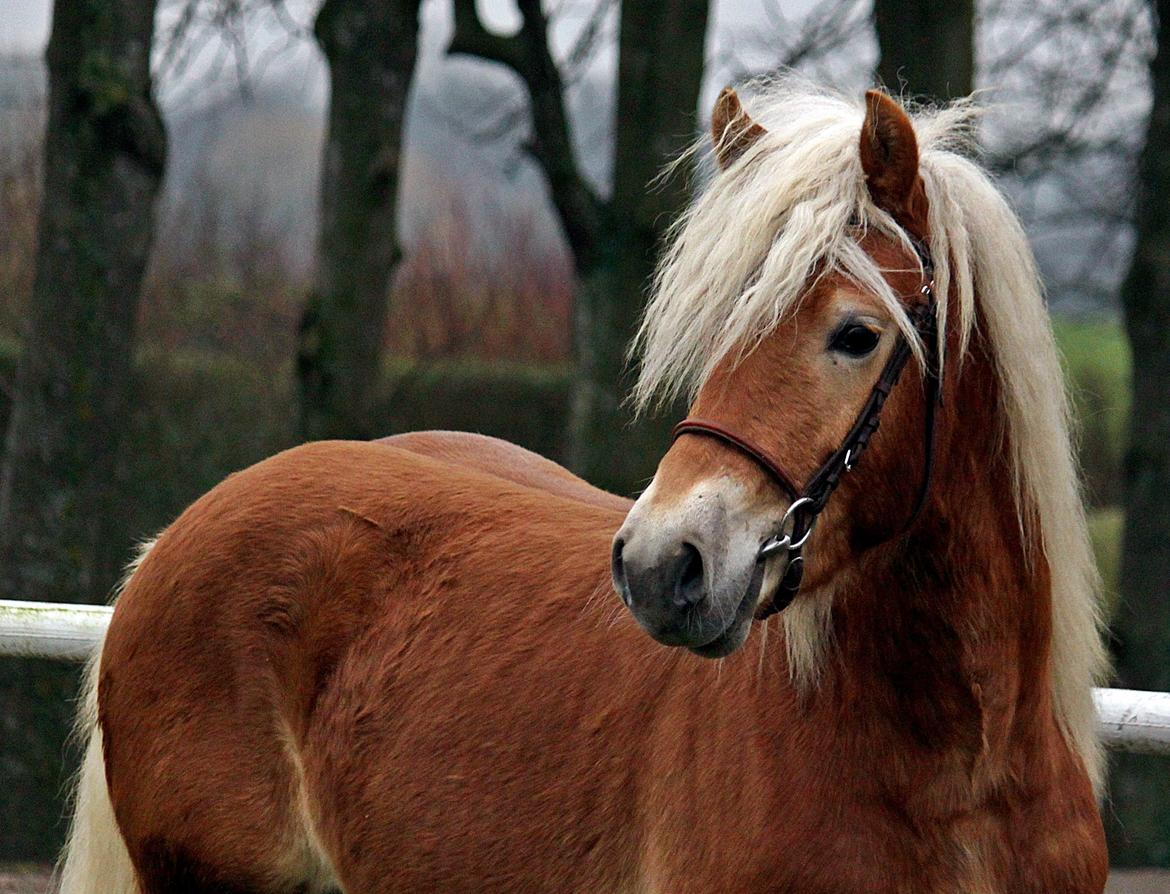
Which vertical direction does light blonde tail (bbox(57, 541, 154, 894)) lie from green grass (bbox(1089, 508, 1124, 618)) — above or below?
above

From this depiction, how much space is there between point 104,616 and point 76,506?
2.63 meters

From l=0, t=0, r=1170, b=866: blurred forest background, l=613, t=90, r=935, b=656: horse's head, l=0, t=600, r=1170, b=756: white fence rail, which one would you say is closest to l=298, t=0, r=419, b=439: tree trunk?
l=0, t=0, r=1170, b=866: blurred forest background

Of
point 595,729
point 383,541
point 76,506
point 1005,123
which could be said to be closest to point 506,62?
point 1005,123

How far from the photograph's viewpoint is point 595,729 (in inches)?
110

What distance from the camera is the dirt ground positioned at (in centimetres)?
493

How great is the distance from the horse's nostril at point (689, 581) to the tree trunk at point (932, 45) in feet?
17.3

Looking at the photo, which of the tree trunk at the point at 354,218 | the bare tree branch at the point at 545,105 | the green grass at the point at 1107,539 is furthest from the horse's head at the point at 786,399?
the green grass at the point at 1107,539

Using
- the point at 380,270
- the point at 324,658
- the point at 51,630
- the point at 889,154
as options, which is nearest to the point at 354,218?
the point at 380,270

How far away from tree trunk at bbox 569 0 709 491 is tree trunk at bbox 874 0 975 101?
1040 millimetres

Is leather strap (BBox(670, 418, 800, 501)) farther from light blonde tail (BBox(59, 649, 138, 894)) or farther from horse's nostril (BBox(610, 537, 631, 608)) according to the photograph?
light blonde tail (BBox(59, 649, 138, 894))

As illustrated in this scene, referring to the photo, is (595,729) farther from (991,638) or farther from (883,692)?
(991,638)

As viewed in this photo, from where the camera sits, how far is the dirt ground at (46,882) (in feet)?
16.2

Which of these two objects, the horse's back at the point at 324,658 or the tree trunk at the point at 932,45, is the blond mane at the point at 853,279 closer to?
the horse's back at the point at 324,658

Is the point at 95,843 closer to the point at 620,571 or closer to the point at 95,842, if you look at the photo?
the point at 95,842
